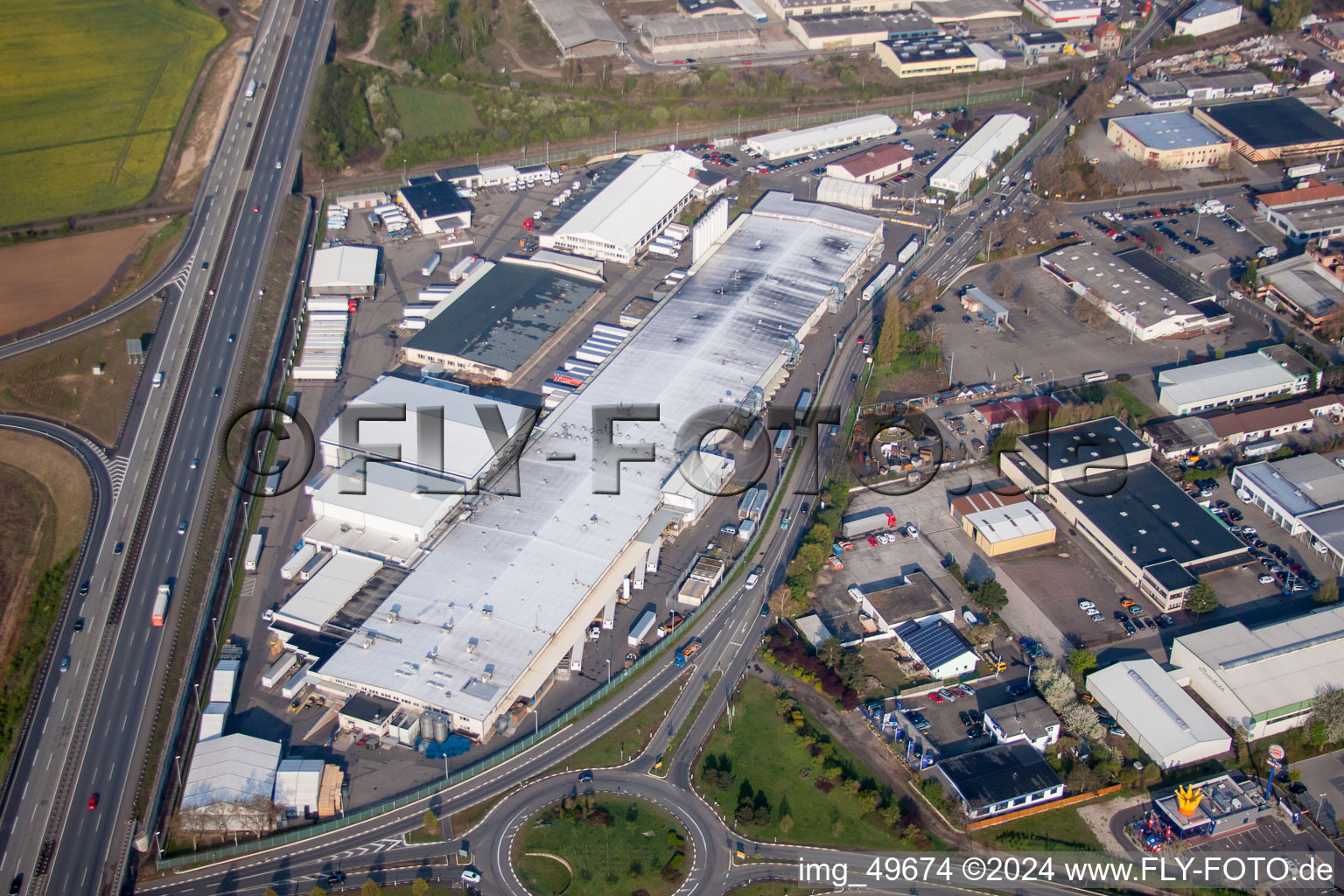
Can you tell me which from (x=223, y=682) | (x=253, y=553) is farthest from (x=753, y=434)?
(x=223, y=682)

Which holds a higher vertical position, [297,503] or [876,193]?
[876,193]

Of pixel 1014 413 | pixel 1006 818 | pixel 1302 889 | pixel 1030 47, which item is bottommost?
pixel 1302 889

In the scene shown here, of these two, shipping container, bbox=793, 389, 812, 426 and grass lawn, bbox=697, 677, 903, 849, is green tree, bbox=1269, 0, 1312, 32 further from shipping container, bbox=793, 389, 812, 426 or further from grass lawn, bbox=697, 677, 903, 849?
grass lawn, bbox=697, 677, 903, 849

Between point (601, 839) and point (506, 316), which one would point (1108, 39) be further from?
point (601, 839)

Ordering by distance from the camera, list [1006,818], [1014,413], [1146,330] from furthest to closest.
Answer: [1146,330] → [1014,413] → [1006,818]

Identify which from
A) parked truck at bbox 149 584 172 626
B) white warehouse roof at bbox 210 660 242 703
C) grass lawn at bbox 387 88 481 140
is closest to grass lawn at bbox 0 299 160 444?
parked truck at bbox 149 584 172 626

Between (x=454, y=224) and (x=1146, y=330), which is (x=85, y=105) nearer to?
(x=454, y=224)

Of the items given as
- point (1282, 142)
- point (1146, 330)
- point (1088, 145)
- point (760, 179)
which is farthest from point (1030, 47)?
point (1146, 330)
